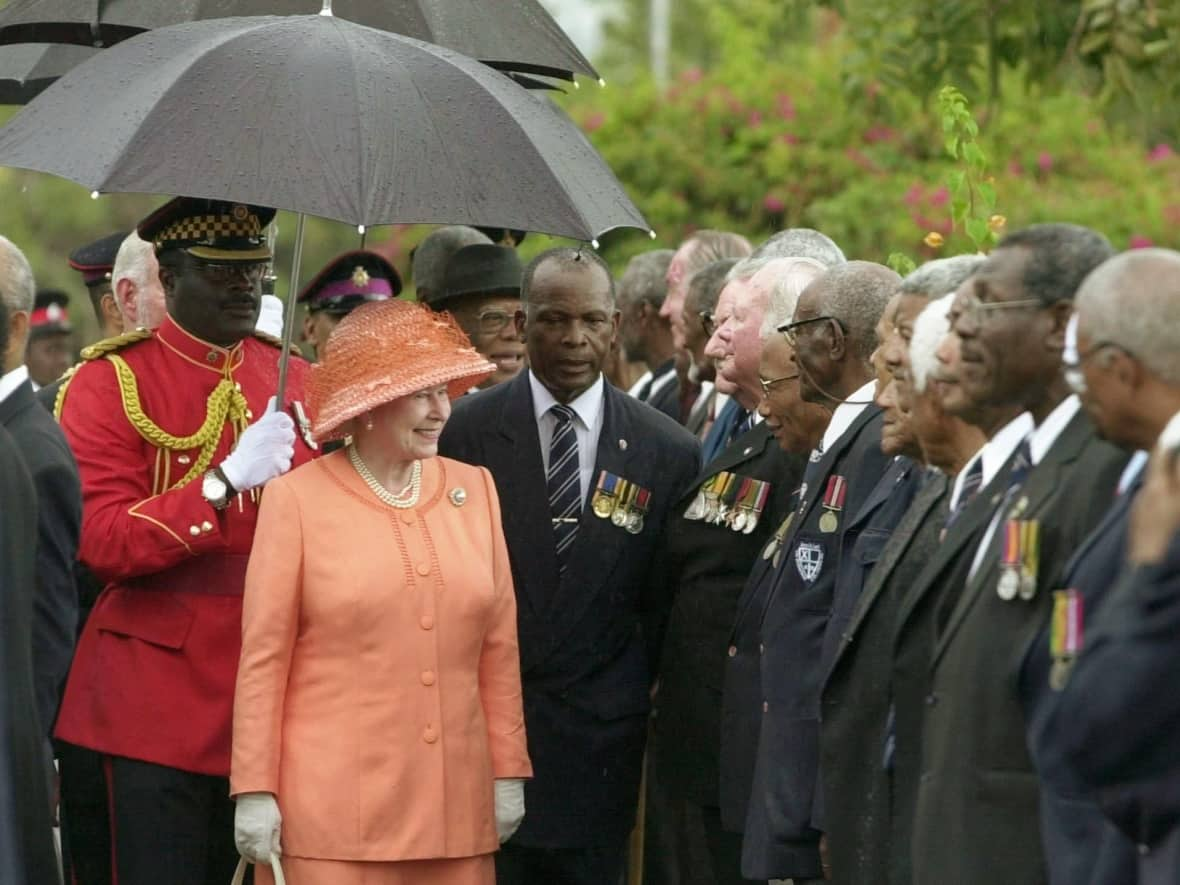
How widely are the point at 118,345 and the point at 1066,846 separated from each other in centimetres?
376

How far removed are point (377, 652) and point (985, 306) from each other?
7.21 feet

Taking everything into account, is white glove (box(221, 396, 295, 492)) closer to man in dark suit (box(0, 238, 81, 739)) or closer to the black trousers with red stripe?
man in dark suit (box(0, 238, 81, 739))

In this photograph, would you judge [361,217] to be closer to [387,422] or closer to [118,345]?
[387,422]

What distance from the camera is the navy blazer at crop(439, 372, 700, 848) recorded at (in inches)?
302

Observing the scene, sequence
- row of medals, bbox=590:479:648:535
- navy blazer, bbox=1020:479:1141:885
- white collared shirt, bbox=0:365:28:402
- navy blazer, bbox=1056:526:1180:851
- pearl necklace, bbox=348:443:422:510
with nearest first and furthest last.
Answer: navy blazer, bbox=1056:526:1180:851 < navy blazer, bbox=1020:479:1141:885 < white collared shirt, bbox=0:365:28:402 < pearl necklace, bbox=348:443:422:510 < row of medals, bbox=590:479:648:535

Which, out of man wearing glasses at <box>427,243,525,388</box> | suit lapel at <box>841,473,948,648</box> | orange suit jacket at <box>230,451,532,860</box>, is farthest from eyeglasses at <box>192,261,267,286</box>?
suit lapel at <box>841,473,948,648</box>

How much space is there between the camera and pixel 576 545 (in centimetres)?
771

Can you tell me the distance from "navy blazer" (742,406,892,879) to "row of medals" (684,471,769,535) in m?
0.77

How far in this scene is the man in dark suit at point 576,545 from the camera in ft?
25.2

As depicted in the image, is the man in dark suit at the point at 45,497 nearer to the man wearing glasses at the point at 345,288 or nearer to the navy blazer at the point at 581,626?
the navy blazer at the point at 581,626

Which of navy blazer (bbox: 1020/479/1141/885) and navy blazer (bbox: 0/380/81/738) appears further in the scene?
navy blazer (bbox: 0/380/81/738)

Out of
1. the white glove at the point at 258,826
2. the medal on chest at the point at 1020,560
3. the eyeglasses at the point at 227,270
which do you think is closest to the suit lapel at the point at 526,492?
the eyeglasses at the point at 227,270

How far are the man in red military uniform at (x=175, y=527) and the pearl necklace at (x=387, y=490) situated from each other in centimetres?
23

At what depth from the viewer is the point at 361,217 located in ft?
19.7
